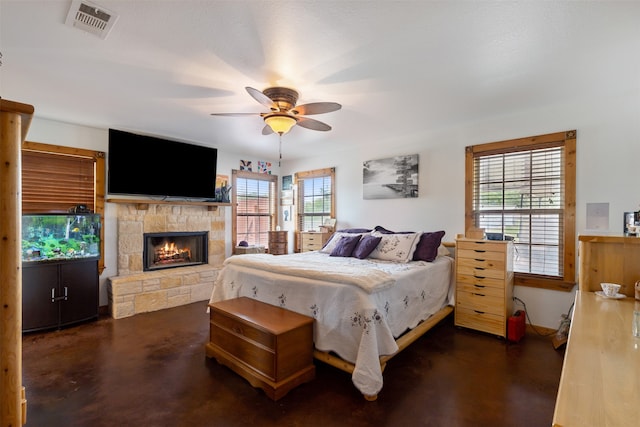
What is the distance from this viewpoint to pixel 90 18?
1.76 m

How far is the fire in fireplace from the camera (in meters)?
4.34

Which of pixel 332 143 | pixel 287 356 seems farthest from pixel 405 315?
pixel 332 143

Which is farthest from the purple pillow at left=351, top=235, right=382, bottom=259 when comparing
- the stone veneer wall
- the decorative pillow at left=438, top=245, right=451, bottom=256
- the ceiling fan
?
the stone veneer wall

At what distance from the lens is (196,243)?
4863mm

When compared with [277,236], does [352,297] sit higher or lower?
lower

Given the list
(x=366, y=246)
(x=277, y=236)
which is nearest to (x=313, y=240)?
(x=277, y=236)

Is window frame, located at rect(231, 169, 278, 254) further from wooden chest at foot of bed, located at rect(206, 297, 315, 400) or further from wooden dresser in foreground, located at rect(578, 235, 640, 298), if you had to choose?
wooden dresser in foreground, located at rect(578, 235, 640, 298)

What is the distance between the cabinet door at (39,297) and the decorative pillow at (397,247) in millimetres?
3584

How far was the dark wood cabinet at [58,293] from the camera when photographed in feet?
10.4

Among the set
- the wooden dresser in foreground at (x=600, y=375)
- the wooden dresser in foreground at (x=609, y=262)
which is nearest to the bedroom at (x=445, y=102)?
the wooden dresser in foreground at (x=609, y=262)

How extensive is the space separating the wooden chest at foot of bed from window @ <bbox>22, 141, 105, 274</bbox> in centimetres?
253

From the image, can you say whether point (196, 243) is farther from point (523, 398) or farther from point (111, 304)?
point (523, 398)

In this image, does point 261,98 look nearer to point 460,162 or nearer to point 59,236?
point 460,162

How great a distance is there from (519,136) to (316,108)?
246 centimetres
